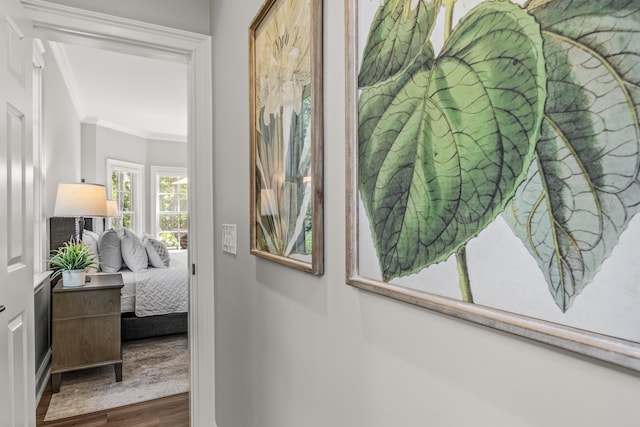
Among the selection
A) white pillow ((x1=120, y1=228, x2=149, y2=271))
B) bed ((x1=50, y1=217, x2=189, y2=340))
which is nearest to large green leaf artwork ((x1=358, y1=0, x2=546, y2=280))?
bed ((x1=50, y1=217, x2=189, y2=340))

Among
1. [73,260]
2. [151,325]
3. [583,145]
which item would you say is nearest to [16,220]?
[73,260]

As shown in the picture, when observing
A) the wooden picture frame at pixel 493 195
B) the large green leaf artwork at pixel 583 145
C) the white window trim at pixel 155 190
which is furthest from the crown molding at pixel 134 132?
the large green leaf artwork at pixel 583 145

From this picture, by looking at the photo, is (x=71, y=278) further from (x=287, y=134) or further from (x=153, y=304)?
(x=287, y=134)

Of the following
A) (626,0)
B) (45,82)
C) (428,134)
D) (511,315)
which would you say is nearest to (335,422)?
(511,315)

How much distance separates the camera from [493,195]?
52cm

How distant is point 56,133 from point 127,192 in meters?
2.74

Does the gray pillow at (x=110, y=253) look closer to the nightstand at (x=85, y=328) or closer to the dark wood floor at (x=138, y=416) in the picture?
the nightstand at (x=85, y=328)

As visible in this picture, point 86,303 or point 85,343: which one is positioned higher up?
point 86,303

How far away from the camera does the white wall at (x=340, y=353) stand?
46 centimetres

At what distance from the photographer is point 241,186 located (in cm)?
162

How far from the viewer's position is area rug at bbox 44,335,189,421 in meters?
2.48

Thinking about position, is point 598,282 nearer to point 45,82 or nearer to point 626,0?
point 626,0

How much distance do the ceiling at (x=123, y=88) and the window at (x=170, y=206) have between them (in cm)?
89

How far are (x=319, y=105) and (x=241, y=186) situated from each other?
2.51 ft
